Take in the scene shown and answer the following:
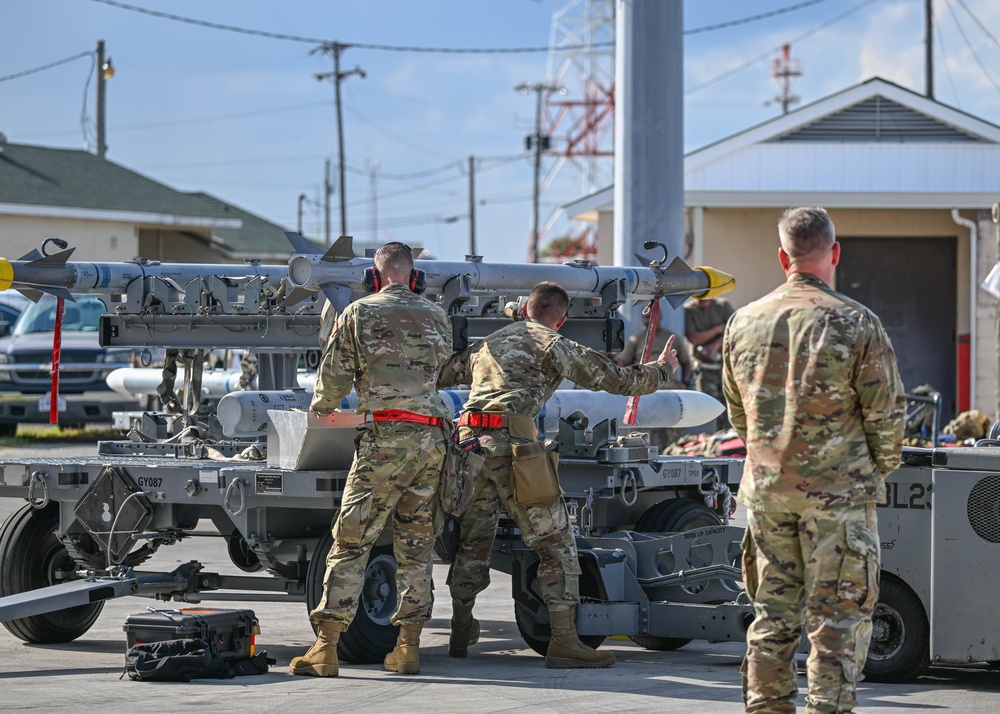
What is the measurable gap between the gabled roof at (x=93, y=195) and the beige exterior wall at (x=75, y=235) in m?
0.31

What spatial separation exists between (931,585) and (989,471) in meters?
0.63

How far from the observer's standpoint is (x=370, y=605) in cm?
821

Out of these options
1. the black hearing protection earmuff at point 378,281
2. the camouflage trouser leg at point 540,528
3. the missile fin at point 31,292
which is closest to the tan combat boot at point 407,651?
the camouflage trouser leg at point 540,528

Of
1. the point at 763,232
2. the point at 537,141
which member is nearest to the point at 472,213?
the point at 537,141

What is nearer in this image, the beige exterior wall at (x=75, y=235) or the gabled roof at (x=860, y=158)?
the gabled roof at (x=860, y=158)

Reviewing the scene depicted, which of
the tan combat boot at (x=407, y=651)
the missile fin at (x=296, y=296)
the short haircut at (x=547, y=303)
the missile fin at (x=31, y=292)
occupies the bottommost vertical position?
the tan combat boot at (x=407, y=651)

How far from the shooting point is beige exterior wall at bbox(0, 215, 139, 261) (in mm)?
35250

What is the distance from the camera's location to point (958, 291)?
80.4ft

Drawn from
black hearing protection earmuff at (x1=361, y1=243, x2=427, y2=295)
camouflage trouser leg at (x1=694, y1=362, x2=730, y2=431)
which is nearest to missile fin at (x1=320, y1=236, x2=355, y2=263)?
black hearing protection earmuff at (x1=361, y1=243, x2=427, y2=295)

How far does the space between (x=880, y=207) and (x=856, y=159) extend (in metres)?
1.29

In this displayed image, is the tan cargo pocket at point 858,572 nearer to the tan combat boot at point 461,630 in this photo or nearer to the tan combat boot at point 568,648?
the tan combat boot at point 568,648

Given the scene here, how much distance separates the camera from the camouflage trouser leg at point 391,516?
25.1ft

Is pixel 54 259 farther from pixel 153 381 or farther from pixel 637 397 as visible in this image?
pixel 153 381

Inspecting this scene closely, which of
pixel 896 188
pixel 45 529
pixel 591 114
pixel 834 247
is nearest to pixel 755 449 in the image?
pixel 834 247
